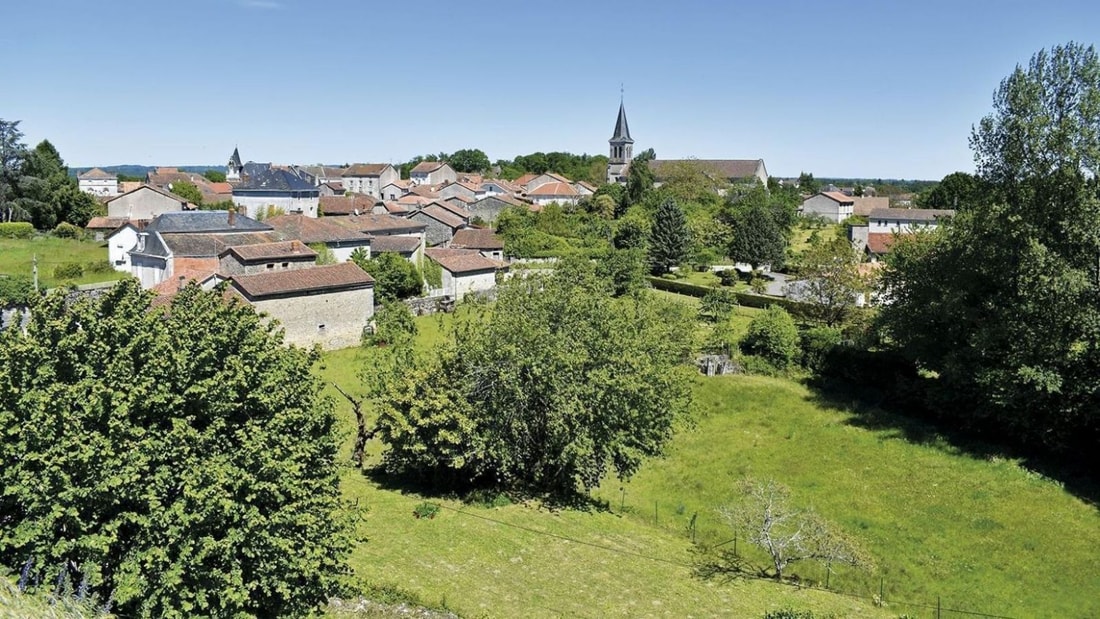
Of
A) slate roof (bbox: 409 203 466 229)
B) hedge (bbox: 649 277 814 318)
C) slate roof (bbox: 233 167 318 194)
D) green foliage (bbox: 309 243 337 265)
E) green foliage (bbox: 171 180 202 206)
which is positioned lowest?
hedge (bbox: 649 277 814 318)

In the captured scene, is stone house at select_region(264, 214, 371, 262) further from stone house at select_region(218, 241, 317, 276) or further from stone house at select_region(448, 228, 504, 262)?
stone house at select_region(448, 228, 504, 262)

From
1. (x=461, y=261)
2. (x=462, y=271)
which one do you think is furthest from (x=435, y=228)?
(x=462, y=271)

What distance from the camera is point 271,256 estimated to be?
3919 centimetres

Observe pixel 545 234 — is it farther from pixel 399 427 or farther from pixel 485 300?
pixel 399 427

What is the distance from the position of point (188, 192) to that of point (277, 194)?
26412mm

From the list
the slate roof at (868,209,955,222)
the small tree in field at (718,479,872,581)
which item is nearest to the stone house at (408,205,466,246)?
the slate roof at (868,209,955,222)

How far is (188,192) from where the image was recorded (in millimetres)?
81562

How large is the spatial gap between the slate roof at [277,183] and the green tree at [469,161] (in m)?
89.3

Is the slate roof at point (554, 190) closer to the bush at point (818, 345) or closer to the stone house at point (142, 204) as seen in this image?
the stone house at point (142, 204)

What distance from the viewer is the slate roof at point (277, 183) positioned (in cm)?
6147

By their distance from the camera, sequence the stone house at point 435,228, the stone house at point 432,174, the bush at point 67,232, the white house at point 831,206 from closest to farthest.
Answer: the bush at point 67,232 → the stone house at point 435,228 → the white house at point 831,206 → the stone house at point 432,174

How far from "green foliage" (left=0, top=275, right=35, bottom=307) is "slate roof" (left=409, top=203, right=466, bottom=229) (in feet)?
107

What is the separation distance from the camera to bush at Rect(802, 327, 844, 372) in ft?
108

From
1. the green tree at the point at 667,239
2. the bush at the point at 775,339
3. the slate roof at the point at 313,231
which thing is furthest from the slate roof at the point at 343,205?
the bush at the point at 775,339
